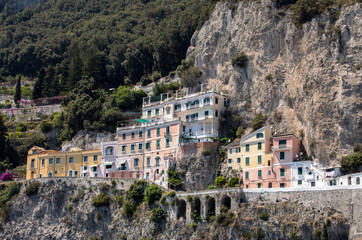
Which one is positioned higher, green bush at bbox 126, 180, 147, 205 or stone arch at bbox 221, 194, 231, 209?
green bush at bbox 126, 180, 147, 205

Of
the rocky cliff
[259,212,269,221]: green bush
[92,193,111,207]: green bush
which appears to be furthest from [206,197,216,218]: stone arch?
[92,193,111,207]: green bush

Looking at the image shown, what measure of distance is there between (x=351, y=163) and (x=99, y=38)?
6525cm

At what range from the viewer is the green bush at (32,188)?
219ft

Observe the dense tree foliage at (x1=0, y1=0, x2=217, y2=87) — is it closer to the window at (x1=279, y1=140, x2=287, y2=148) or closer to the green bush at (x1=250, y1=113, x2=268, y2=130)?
the green bush at (x1=250, y1=113, x2=268, y2=130)

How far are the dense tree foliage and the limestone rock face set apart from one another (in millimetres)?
10983

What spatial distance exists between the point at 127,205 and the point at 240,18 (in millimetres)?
27239

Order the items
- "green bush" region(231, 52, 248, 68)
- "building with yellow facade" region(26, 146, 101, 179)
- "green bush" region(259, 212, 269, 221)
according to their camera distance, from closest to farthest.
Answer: "green bush" region(259, 212, 269, 221)
"green bush" region(231, 52, 248, 68)
"building with yellow facade" region(26, 146, 101, 179)

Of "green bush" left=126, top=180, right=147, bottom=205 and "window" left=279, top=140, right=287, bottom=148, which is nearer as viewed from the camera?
"window" left=279, top=140, right=287, bottom=148

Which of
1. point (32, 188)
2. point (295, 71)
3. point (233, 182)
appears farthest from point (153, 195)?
point (295, 71)

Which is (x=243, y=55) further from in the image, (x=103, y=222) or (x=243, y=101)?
(x=103, y=222)

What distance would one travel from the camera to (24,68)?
11606 centimetres

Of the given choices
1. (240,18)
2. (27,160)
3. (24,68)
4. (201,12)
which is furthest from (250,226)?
(24,68)

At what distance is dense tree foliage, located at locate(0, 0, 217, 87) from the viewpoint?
85.9 metres

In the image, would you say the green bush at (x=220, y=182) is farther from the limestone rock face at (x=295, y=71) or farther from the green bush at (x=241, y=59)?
the green bush at (x=241, y=59)
